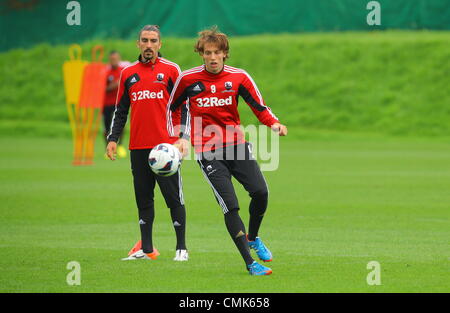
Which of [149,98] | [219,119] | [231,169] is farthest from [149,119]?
[231,169]

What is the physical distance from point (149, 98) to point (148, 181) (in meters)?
0.87

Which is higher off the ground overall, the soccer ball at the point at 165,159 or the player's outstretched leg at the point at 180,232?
the soccer ball at the point at 165,159

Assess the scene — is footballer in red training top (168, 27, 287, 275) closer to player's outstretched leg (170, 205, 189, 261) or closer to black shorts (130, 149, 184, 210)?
black shorts (130, 149, 184, 210)

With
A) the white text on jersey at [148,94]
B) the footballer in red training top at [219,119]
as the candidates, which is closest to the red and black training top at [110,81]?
the white text on jersey at [148,94]

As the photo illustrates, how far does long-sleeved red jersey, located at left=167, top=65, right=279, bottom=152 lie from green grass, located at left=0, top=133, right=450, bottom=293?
1.27 meters

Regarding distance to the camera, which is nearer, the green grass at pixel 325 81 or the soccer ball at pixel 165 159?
the soccer ball at pixel 165 159

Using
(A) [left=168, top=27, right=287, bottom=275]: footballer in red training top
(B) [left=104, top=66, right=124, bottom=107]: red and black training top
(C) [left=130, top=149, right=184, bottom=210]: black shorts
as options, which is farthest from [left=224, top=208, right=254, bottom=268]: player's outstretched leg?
(B) [left=104, top=66, right=124, bottom=107]: red and black training top

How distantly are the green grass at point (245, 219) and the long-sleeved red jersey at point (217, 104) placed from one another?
1.27 metres

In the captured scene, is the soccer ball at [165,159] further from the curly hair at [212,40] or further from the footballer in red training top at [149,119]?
the curly hair at [212,40]

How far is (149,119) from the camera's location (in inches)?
384

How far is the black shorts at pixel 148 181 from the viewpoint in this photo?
9766 millimetres

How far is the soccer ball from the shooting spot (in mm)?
9180

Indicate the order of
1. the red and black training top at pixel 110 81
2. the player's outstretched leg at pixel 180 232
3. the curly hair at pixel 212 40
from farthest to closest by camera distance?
the red and black training top at pixel 110 81 → the player's outstretched leg at pixel 180 232 → the curly hair at pixel 212 40

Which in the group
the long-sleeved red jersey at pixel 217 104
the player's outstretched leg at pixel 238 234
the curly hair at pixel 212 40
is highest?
the curly hair at pixel 212 40
